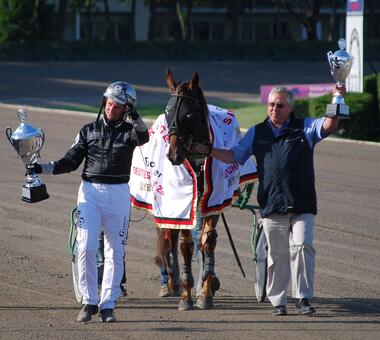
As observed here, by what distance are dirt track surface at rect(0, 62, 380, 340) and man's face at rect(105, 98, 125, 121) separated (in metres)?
1.51

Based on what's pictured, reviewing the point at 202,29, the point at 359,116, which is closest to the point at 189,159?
the point at 359,116

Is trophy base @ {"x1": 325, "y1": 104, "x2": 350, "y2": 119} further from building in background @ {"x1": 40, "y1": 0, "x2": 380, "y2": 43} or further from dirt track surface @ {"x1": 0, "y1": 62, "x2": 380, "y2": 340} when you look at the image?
building in background @ {"x1": 40, "y1": 0, "x2": 380, "y2": 43}

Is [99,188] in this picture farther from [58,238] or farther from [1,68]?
[1,68]

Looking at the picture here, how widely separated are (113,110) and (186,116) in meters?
0.63

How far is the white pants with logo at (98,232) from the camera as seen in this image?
26.5 feet

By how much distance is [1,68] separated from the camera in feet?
143

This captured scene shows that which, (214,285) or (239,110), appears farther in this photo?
(239,110)

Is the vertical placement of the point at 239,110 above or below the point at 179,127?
below

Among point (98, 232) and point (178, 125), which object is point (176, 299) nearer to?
point (98, 232)

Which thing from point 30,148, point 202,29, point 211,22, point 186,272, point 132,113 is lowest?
point 186,272

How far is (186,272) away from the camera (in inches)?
346

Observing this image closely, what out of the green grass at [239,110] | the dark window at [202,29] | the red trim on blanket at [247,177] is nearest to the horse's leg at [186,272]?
the red trim on blanket at [247,177]

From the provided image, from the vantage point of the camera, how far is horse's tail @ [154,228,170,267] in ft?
29.8

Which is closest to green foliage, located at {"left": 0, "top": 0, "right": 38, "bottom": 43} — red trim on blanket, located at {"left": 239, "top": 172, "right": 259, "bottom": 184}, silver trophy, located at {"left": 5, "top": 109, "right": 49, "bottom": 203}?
red trim on blanket, located at {"left": 239, "top": 172, "right": 259, "bottom": 184}
